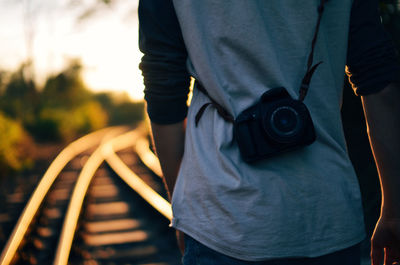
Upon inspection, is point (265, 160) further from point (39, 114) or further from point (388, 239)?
point (39, 114)

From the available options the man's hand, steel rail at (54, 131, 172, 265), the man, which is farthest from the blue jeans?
steel rail at (54, 131, 172, 265)

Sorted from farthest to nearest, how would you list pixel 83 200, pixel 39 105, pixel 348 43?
pixel 39 105
pixel 83 200
pixel 348 43

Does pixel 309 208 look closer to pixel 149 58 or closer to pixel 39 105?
pixel 149 58

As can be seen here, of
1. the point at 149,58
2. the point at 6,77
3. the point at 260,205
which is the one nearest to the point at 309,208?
the point at 260,205

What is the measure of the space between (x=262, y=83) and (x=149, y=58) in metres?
0.37

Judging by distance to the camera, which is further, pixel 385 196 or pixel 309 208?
pixel 385 196

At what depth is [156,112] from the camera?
136 cm

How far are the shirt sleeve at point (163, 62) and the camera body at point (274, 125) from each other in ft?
0.90

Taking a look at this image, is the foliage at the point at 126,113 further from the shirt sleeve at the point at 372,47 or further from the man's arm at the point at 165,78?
the shirt sleeve at the point at 372,47

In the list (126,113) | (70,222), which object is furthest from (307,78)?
(126,113)

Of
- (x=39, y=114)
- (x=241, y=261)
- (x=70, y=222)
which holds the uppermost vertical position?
(x=39, y=114)

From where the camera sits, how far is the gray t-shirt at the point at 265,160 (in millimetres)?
1062

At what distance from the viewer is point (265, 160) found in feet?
3.65

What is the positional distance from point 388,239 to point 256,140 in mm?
544
